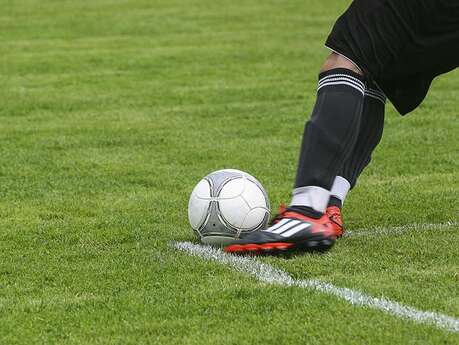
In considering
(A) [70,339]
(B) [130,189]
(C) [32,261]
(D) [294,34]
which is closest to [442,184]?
(B) [130,189]

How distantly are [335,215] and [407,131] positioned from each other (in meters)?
3.37

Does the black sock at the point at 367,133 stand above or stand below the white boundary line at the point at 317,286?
above

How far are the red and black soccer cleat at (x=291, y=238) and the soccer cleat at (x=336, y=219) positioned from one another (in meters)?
0.23

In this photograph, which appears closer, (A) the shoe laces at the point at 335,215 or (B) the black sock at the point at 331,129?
(B) the black sock at the point at 331,129

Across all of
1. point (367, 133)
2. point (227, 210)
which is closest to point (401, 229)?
point (367, 133)

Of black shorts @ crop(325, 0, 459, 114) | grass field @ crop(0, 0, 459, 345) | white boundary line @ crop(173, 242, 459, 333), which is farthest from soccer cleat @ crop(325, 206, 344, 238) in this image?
black shorts @ crop(325, 0, 459, 114)

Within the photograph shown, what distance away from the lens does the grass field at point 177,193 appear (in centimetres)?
398

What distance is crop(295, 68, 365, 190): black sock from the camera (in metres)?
5.05

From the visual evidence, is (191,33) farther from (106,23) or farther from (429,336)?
(429,336)

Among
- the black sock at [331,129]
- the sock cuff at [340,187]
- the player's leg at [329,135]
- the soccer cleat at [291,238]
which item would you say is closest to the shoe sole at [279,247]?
the soccer cleat at [291,238]

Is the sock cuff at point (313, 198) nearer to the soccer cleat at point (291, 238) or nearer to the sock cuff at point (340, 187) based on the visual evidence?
the soccer cleat at point (291, 238)

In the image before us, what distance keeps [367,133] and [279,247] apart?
0.96 meters

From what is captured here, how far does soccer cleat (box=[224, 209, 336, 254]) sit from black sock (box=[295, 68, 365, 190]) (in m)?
0.20

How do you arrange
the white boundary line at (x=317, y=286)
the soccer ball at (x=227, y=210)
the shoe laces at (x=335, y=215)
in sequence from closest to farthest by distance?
the white boundary line at (x=317, y=286) → the soccer ball at (x=227, y=210) → the shoe laces at (x=335, y=215)
